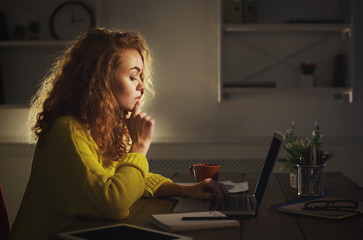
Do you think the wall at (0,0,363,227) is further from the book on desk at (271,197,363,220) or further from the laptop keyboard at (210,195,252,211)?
the book on desk at (271,197,363,220)

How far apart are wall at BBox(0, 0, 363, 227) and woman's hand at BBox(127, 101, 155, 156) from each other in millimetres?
1896

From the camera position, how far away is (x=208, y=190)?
179cm

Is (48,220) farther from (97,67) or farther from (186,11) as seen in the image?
(186,11)

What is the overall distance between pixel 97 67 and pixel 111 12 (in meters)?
2.04

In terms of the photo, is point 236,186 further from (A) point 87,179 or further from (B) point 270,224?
(A) point 87,179

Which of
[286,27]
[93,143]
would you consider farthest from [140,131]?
[286,27]

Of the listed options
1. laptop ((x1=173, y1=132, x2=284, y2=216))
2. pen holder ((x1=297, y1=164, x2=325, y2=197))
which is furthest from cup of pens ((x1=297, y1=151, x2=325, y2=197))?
laptop ((x1=173, y1=132, x2=284, y2=216))

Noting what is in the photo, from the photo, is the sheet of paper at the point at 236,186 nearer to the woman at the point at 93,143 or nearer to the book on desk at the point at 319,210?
the woman at the point at 93,143

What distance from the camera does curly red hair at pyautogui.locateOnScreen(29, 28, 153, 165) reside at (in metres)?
1.71

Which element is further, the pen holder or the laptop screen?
the pen holder

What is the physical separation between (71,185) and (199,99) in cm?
233

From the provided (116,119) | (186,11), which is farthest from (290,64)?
(116,119)

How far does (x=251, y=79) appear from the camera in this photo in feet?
12.3

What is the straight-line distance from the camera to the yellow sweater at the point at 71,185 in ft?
4.87
